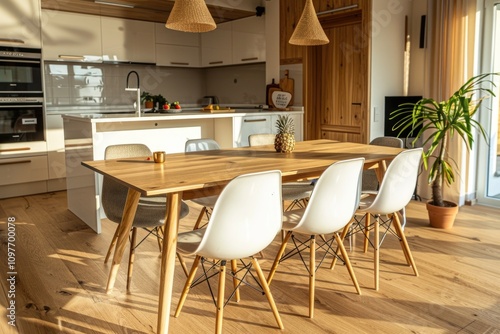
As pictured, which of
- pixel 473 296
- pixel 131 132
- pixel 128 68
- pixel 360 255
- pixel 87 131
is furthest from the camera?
pixel 128 68

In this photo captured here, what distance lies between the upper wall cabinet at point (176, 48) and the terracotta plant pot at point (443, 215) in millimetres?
4460

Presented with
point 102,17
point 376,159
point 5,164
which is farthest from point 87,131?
point 102,17

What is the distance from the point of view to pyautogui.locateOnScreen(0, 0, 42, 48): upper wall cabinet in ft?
15.7

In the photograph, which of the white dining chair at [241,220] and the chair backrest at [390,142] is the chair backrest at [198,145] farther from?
the white dining chair at [241,220]

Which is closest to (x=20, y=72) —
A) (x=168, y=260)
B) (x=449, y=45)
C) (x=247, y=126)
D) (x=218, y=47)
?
(x=247, y=126)

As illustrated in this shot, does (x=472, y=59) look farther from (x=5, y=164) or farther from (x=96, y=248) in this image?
(x=5, y=164)

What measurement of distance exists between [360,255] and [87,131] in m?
2.47

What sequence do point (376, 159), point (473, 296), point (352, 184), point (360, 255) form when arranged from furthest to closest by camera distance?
point (360, 255) < point (376, 159) < point (473, 296) < point (352, 184)

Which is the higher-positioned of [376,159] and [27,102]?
[27,102]

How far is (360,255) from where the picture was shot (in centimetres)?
324

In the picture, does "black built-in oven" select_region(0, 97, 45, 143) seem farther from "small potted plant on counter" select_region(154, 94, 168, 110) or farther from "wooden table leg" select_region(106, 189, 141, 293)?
"wooden table leg" select_region(106, 189, 141, 293)

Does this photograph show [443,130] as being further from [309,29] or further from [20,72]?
[20,72]

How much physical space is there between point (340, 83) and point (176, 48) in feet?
9.27

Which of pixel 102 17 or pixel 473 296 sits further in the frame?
pixel 102 17
